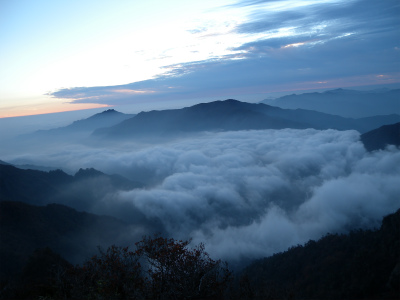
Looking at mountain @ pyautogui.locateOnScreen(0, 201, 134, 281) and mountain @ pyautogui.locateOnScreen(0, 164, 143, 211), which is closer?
mountain @ pyautogui.locateOnScreen(0, 201, 134, 281)

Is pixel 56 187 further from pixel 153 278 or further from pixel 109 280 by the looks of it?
pixel 153 278

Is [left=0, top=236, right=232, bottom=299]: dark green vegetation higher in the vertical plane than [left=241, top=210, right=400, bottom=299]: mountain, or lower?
higher

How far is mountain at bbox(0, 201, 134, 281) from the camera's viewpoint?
28.3m

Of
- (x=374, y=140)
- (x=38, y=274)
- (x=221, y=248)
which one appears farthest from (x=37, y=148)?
(x=374, y=140)

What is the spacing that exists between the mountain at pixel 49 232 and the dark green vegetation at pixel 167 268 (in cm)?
12

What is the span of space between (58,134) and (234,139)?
102m

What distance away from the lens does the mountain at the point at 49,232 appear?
92.9ft

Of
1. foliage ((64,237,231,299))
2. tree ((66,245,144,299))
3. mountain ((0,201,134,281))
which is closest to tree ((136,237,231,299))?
foliage ((64,237,231,299))

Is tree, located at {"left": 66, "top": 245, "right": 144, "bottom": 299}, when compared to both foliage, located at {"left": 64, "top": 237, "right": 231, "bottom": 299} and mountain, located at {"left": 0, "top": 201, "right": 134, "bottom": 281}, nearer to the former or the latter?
foliage, located at {"left": 64, "top": 237, "right": 231, "bottom": 299}

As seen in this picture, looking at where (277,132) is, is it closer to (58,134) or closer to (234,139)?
(234,139)

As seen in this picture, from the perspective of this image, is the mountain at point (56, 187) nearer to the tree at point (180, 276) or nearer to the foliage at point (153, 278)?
the foliage at point (153, 278)

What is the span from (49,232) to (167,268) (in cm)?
3416

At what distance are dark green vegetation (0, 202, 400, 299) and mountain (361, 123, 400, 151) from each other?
284 ft

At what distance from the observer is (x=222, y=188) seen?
9300 cm
